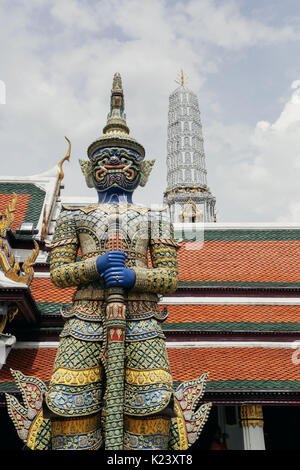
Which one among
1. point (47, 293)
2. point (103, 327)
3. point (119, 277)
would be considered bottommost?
point (103, 327)

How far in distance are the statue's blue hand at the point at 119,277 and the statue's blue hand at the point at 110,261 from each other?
0.04m

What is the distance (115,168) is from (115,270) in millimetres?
1354

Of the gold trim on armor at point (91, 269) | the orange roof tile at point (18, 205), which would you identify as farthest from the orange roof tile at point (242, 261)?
the gold trim on armor at point (91, 269)

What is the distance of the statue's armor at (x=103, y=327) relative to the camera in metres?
3.88

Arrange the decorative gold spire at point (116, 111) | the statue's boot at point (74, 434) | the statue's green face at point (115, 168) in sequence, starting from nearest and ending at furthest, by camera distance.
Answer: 1. the statue's boot at point (74, 434)
2. the statue's green face at point (115, 168)
3. the decorative gold spire at point (116, 111)

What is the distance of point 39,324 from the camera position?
23.6 feet

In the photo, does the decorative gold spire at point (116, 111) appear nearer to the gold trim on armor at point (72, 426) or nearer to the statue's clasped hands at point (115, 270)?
the statue's clasped hands at point (115, 270)

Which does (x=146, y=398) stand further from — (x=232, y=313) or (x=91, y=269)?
(x=232, y=313)

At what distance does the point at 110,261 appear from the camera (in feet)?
13.8

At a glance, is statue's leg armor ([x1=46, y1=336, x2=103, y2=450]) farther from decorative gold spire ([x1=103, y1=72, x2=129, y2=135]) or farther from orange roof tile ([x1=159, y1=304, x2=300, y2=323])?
orange roof tile ([x1=159, y1=304, x2=300, y2=323])

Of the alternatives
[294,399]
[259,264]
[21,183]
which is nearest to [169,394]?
[294,399]

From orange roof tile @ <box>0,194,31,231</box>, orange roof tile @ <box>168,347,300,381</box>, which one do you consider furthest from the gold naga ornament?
orange roof tile @ <box>168,347,300,381</box>

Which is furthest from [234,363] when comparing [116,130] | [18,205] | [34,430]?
[18,205]
